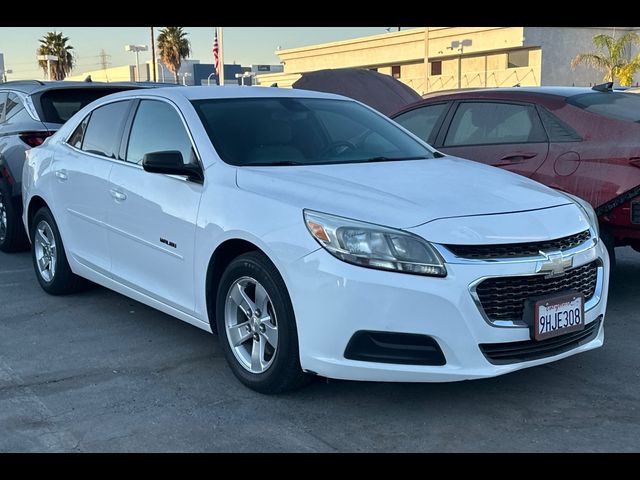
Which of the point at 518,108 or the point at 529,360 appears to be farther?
the point at 518,108

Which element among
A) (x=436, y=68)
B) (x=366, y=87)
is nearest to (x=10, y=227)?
(x=366, y=87)

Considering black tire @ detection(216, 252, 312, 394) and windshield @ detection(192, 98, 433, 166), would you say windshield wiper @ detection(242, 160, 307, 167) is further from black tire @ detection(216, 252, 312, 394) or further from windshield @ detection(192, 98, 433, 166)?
black tire @ detection(216, 252, 312, 394)

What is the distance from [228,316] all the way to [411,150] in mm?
1686

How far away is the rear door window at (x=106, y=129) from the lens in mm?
5309

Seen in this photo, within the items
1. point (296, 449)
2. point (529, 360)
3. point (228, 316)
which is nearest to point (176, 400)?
point (228, 316)

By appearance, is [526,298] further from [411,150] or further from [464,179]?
[411,150]

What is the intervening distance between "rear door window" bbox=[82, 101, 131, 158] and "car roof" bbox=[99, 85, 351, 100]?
13 cm

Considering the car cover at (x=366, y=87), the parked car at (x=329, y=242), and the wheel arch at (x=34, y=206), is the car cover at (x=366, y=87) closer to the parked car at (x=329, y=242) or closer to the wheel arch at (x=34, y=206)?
the wheel arch at (x=34, y=206)

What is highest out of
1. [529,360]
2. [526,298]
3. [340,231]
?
[340,231]

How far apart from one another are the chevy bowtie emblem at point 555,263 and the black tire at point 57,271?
3633 mm

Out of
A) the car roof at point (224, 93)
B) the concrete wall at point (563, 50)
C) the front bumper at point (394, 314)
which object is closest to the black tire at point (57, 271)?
the car roof at point (224, 93)

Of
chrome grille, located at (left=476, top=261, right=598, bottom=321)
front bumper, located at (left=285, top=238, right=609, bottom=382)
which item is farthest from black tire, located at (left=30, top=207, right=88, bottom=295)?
chrome grille, located at (left=476, top=261, right=598, bottom=321)

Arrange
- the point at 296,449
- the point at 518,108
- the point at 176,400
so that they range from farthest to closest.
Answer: the point at 518,108
the point at 176,400
the point at 296,449

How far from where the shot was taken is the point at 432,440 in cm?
352
